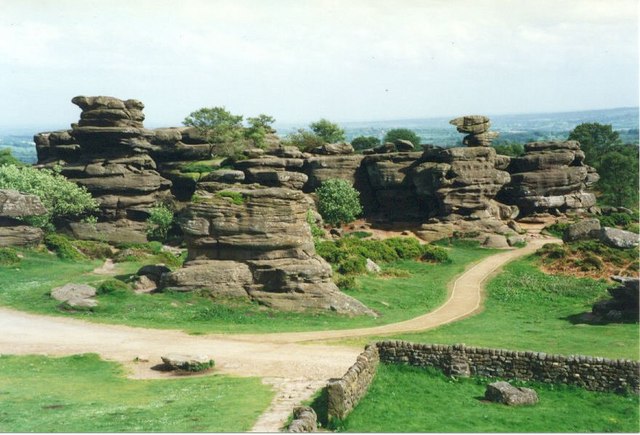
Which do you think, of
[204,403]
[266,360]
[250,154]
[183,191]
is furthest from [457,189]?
[204,403]

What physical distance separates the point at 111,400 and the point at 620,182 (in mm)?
102019

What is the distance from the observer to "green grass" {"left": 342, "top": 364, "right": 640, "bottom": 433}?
21656 mm

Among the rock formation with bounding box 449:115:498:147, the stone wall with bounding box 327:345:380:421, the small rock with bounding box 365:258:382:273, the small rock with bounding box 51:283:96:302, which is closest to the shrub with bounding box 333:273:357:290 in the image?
the small rock with bounding box 365:258:382:273

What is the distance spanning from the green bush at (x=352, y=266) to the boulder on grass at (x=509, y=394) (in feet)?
114

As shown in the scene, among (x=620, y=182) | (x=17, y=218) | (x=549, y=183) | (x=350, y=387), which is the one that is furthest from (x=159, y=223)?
(x=620, y=182)

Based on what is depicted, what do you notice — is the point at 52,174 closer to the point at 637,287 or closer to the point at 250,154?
the point at 250,154

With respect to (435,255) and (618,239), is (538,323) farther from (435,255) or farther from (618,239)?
(435,255)

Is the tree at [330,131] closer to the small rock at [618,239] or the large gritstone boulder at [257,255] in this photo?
the small rock at [618,239]

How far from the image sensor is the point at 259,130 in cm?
9912

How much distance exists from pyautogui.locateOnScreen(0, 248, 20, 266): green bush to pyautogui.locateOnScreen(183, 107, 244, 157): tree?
39188mm

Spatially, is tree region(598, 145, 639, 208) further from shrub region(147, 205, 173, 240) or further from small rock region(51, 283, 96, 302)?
small rock region(51, 283, 96, 302)

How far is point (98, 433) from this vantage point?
2055 centimetres

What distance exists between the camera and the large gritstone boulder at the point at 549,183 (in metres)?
94.0

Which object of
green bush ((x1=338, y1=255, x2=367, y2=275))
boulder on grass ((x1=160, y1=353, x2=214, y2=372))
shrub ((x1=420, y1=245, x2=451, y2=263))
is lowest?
shrub ((x1=420, y1=245, x2=451, y2=263))
